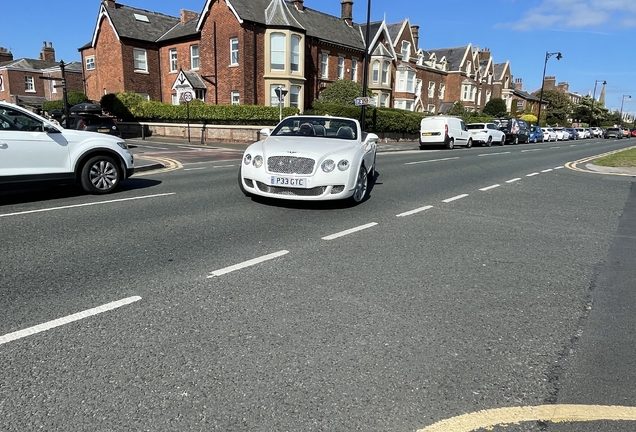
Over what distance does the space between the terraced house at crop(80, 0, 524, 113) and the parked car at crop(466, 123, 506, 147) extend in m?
12.3

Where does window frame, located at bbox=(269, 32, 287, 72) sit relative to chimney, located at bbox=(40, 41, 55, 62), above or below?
below

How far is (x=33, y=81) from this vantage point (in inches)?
2269

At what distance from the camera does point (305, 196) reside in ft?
23.5

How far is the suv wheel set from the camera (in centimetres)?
832

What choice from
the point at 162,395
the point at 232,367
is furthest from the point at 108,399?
the point at 232,367

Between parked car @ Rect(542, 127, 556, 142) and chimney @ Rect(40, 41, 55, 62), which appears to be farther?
chimney @ Rect(40, 41, 55, 62)

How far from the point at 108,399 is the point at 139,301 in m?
1.30

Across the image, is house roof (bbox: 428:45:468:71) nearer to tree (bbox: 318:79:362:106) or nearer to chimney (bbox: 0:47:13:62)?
tree (bbox: 318:79:362:106)

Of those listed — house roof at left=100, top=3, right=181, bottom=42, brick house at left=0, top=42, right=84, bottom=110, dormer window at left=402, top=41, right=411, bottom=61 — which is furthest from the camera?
brick house at left=0, top=42, right=84, bottom=110

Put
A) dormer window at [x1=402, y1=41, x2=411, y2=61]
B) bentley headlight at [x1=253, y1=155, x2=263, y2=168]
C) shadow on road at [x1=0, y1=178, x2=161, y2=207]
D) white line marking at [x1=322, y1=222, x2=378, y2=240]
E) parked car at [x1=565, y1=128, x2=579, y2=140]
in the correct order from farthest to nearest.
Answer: parked car at [x1=565, y1=128, x2=579, y2=140] → dormer window at [x1=402, y1=41, x2=411, y2=61] → shadow on road at [x1=0, y1=178, x2=161, y2=207] → bentley headlight at [x1=253, y1=155, x2=263, y2=168] → white line marking at [x1=322, y1=222, x2=378, y2=240]

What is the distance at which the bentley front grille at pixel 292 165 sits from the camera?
7090mm

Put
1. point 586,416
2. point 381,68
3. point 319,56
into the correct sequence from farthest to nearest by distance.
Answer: point 381,68 < point 319,56 < point 586,416

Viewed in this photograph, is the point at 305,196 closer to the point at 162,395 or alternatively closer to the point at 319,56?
the point at 162,395

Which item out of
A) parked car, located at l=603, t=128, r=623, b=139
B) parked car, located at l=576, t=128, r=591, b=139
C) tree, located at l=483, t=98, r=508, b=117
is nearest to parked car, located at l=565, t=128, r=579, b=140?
parked car, located at l=576, t=128, r=591, b=139
